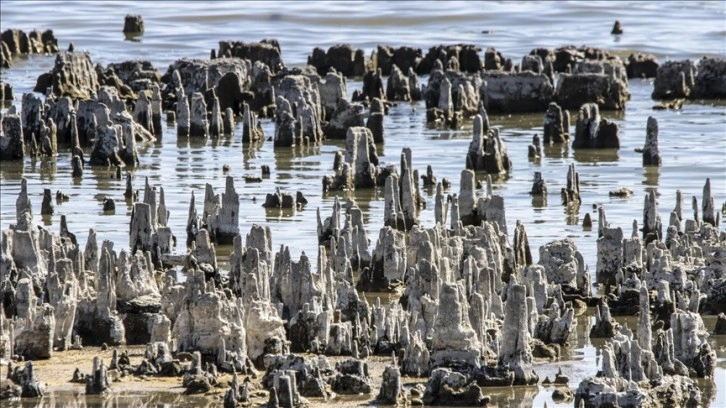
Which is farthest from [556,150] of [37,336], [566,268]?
[37,336]

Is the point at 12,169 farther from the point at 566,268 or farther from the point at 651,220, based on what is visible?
the point at 566,268

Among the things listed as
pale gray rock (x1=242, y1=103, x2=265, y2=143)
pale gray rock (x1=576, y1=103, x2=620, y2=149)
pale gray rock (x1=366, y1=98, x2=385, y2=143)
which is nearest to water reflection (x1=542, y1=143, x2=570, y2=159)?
pale gray rock (x1=576, y1=103, x2=620, y2=149)

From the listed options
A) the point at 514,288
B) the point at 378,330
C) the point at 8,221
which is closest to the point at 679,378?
the point at 514,288

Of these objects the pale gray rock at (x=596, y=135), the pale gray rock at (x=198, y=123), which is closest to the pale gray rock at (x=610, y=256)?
the pale gray rock at (x=596, y=135)

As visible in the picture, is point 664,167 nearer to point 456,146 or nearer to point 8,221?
point 456,146

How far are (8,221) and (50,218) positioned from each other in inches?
38.6

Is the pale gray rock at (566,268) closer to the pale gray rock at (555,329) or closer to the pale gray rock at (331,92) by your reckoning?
the pale gray rock at (555,329)

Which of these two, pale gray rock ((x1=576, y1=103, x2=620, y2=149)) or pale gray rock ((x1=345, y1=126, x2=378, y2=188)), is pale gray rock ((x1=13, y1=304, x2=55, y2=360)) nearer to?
pale gray rock ((x1=345, y1=126, x2=378, y2=188))

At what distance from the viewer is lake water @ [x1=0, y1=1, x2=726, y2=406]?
88.0 ft

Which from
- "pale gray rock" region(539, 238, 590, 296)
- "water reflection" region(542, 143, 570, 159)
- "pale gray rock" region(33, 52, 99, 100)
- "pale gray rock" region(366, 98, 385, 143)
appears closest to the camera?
"pale gray rock" region(539, 238, 590, 296)

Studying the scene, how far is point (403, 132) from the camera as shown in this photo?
3931 cm

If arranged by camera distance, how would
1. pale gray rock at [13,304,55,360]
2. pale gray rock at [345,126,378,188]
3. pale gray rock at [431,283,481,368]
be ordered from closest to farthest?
1. pale gray rock at [431,283,481,368]
2. pale gray rock at [13,304,55,360]
3. pale gray rock at [345,126,378,188]

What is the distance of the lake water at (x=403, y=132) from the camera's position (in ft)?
88.0

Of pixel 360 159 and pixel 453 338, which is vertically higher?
pixel 453 338
